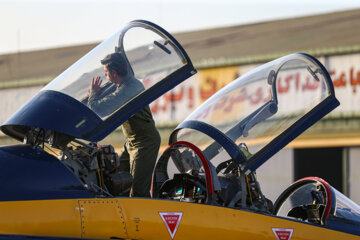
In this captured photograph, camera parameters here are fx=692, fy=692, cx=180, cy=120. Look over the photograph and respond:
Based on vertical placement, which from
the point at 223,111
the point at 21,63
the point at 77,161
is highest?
the point at 21,63

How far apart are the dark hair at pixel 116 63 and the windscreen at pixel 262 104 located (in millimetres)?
998

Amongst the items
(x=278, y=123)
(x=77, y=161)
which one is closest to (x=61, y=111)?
(x=77, y=161)

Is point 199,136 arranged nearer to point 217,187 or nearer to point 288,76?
point 217,187

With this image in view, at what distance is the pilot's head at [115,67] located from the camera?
6.36 m

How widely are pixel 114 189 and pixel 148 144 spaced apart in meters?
1.00

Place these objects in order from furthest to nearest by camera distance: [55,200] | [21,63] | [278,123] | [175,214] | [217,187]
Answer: [21,63], [278,123], [217,187], [175,214], [55,200]

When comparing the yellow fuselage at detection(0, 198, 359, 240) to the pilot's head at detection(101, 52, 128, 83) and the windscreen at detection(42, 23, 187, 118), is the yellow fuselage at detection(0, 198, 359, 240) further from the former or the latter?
the pilot's head at detection(101, 52, 128, 83)

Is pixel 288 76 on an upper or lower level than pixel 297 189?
upper

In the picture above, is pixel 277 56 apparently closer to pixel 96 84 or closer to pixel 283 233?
pixel 283 233

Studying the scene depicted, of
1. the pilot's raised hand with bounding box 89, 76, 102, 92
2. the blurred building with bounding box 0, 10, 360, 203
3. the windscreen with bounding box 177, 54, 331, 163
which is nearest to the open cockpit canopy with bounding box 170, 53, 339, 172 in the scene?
the windscreen with bounding box 177, 54, 331, 163

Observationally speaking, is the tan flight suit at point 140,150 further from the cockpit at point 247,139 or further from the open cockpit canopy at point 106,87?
the open cockpit canopy at point 106,87

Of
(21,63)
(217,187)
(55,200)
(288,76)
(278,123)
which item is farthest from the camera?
(21,63)

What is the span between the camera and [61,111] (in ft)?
A: 19.7

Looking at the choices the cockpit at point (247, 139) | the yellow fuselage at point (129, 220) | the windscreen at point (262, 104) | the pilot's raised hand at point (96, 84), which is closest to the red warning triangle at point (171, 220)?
the yellow fuselage at point (129, 220)
